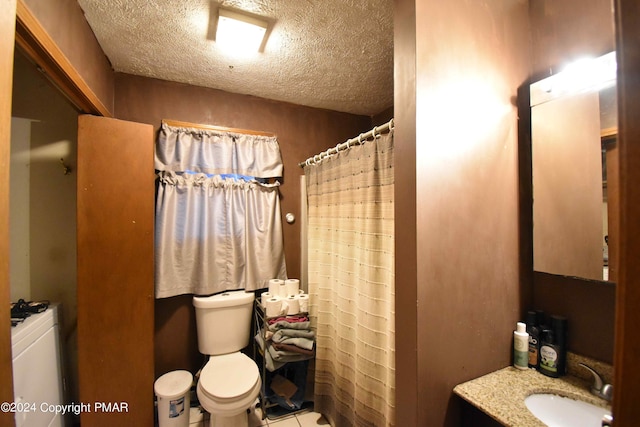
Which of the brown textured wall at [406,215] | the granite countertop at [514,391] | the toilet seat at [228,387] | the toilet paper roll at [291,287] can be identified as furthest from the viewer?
the toilet paper roll at [291,287]

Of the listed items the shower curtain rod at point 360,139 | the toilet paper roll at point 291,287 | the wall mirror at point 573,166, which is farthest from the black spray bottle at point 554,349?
the toilet paper roll at point 291,287

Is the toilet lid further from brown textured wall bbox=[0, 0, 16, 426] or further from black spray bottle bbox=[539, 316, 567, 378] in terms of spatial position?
black spray bottle bbox=[539, 316, 567, 378]

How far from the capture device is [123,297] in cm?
162

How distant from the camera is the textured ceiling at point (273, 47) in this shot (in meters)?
1.32

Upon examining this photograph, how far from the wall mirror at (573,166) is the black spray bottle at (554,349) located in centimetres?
22

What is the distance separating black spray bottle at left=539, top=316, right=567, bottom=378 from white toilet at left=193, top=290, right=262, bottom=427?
146 centimetres

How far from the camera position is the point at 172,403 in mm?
1619

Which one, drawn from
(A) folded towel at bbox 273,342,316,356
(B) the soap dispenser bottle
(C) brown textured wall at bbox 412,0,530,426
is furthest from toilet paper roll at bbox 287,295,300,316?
(B) the soap dispenser bottle

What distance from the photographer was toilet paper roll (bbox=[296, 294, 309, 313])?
2.00 m

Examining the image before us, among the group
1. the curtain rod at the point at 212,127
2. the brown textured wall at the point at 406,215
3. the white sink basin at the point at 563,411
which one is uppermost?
the curtain rod at the point at 212,127

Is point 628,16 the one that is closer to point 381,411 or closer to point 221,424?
point 381,411

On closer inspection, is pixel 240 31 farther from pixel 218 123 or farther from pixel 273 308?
pixel 273 308

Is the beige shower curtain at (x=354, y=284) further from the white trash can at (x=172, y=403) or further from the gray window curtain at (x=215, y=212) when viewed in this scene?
the white trash can at (x=172, y=403)

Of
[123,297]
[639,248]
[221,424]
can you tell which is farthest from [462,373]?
[123,297]
